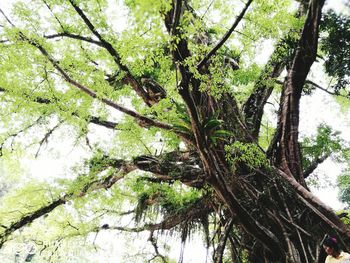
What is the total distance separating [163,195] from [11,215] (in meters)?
2.79

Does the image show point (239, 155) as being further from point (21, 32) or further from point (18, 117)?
point (18, 117)

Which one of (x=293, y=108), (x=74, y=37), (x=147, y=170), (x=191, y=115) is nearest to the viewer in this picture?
(x=191, y=115)

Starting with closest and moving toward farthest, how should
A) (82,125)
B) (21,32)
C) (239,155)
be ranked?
(21,32) < (239,155) < (82,125)

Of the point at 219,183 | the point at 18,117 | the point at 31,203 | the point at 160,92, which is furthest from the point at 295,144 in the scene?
the point at 31,203

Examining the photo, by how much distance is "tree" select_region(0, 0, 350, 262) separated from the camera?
3.24 metres

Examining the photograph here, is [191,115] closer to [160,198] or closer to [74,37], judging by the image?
[74,37]

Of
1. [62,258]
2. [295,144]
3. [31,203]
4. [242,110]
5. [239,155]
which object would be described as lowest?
[62,258]

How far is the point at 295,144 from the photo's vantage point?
4305 millimetres

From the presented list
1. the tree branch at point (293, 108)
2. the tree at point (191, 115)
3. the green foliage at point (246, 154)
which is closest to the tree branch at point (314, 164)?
the tree at point (191, 115)

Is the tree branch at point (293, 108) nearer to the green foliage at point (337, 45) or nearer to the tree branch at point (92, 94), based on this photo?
the green foliage at point (337, 45)

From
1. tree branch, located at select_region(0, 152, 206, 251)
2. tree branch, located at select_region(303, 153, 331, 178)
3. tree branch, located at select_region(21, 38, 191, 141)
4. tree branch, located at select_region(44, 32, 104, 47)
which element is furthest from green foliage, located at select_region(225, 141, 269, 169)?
tree branch, located at select_region(44, 32, 104, 47)

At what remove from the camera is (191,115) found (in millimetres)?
2674

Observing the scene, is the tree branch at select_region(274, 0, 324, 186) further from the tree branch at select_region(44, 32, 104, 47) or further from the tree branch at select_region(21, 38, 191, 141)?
the tree branch at select_region(44, 32, 104, 47)

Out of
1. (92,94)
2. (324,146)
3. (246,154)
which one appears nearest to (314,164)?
(324,146)
